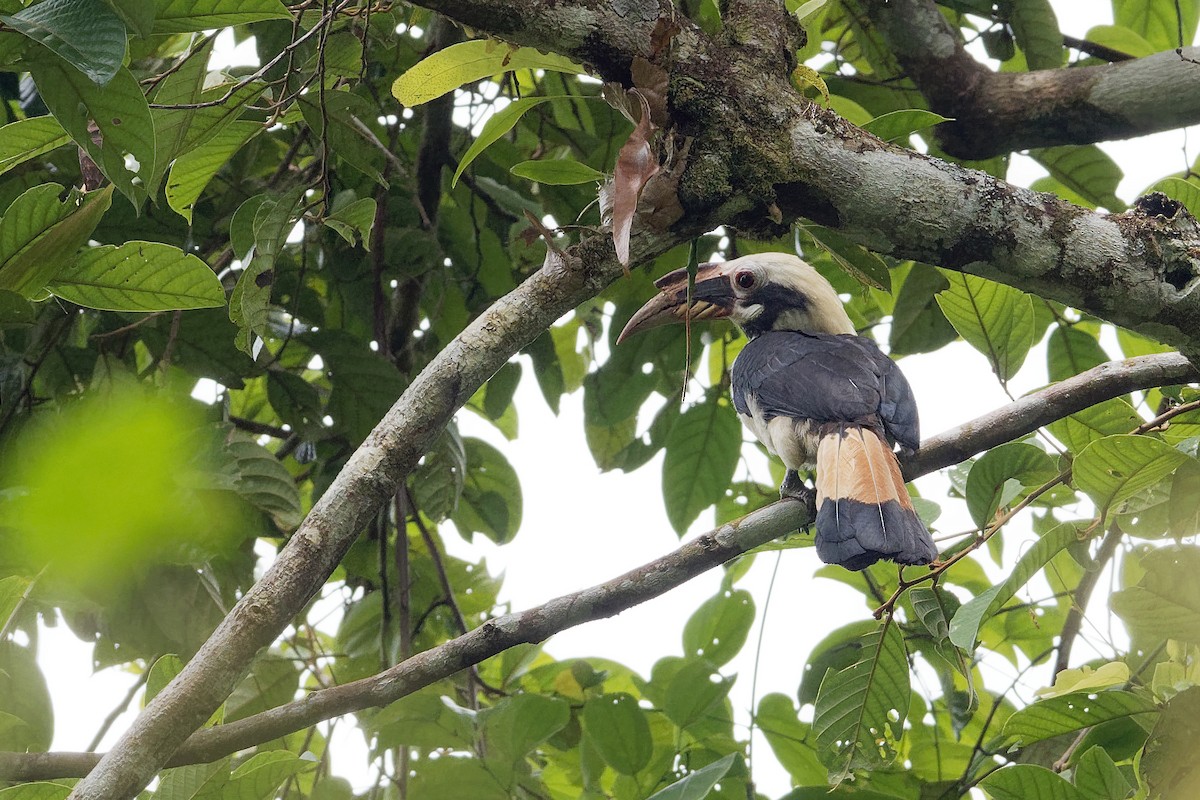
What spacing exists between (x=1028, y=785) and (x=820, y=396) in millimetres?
1136

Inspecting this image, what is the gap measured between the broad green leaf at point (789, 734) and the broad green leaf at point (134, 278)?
1694 mm

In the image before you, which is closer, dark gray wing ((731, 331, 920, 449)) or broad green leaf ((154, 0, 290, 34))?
broad green leaf ((154, 0, 290, 34))

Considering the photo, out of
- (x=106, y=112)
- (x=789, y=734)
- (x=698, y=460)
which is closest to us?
(x=106, y=112)

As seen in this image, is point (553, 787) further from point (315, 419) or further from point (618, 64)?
point (618, 64)

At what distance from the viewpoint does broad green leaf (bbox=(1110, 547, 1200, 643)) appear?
1.94 metres

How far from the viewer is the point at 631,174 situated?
1.66 metres

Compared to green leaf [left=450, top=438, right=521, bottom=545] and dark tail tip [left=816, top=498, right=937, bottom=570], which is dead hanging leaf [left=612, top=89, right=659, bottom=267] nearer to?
dark tail tip [left=816, top=498, right=937, bottom=570]

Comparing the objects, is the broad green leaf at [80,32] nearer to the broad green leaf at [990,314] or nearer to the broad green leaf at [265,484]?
the broad green leaf at [265,484]

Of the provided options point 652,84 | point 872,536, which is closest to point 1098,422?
point 872,536

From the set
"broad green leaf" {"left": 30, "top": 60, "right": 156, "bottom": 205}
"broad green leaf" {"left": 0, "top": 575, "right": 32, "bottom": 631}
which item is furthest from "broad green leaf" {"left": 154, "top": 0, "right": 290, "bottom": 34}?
"broad green leaf" {"left": 0, "top": 575, "right": 32, "bottom": 631}

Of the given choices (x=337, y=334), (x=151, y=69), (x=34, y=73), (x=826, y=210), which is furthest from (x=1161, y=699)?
(x=151, y=69)

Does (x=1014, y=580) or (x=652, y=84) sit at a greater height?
(x=652, y=84)

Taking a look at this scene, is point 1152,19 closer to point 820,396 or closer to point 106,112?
point 820,396

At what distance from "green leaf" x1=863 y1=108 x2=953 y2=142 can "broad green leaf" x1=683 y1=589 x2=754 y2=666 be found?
125 cm
